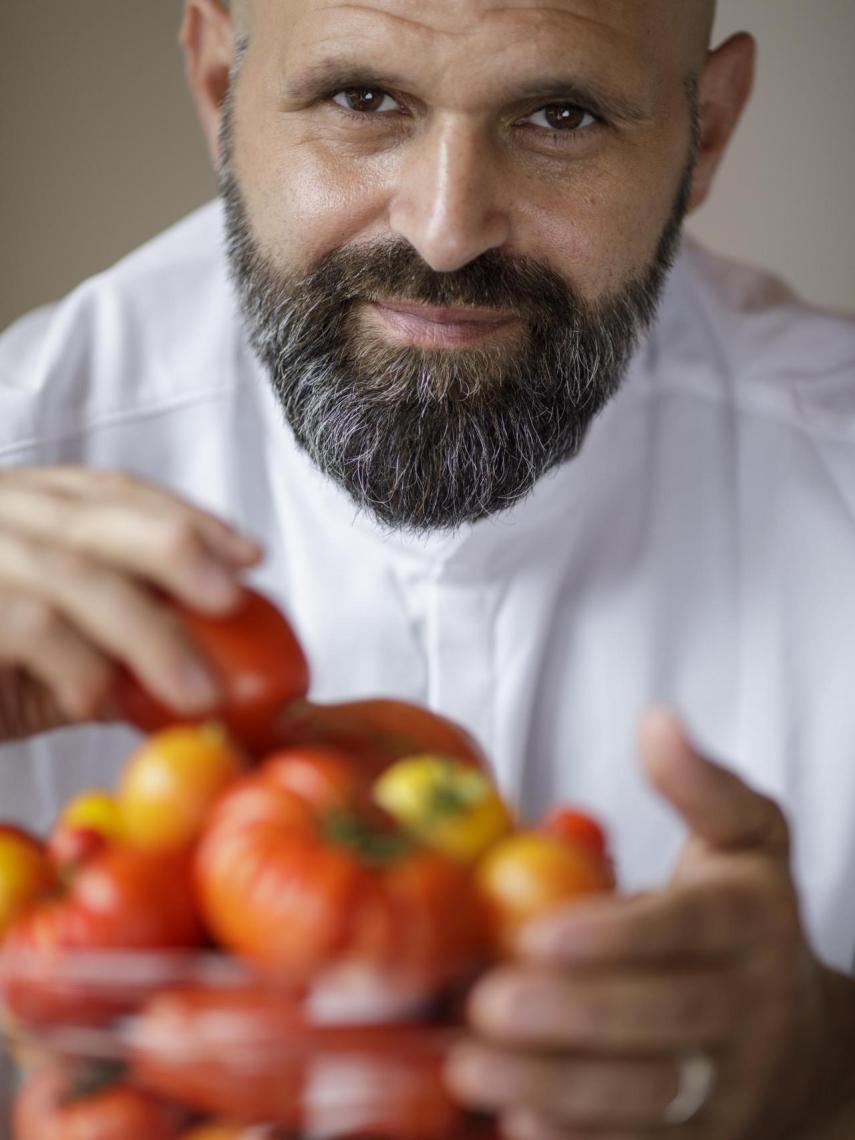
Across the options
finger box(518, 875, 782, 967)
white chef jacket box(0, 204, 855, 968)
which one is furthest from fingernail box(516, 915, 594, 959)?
white chef jacket box(0, 204, 855, 968)

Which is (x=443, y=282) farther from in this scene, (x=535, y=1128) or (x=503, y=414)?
(x=535, y=1128)

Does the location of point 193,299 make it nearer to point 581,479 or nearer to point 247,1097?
point 581,479

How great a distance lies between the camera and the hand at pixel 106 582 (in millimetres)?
517

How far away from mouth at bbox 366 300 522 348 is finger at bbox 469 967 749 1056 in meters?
0.60

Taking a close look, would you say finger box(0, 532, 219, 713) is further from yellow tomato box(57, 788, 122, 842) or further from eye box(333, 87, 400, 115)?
eye box(333, 87, 400, 115)

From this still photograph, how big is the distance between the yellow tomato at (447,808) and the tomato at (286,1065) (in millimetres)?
67

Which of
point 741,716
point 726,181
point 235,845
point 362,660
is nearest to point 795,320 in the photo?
point 741,716

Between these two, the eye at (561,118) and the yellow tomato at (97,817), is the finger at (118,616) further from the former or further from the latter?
the eye at (561,118)

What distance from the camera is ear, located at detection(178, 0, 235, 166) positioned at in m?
1.12

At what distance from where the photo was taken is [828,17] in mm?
1755

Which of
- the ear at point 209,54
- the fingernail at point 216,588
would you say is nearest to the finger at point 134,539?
the fingernail at point 216,588

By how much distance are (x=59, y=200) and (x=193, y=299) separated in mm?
488

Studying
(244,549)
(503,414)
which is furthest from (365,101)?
(244,549)

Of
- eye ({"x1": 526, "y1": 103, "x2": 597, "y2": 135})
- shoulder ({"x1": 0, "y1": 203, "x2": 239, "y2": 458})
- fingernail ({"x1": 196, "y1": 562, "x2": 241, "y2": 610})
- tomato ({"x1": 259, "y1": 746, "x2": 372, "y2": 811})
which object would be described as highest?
eye ({"x1": 526, "y1": 103, "x2": 597, "y2": 135})
